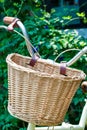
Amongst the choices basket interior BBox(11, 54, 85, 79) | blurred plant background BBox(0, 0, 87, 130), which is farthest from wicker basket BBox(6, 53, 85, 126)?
blurred plant background BBox(0, 0, 87, 130)

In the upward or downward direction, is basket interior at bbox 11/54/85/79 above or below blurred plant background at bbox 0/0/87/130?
above

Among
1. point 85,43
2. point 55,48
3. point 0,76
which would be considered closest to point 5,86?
point 0,76

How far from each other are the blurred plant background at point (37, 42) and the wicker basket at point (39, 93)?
1592 mm

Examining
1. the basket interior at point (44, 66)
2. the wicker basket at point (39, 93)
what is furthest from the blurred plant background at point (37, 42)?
the wicker basket at point (39, 93)

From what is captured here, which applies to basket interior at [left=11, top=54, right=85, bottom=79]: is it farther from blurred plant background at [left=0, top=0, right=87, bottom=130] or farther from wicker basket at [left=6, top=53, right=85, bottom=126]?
blurred plant background at [left=0, top=0, right=87, bottom=130]

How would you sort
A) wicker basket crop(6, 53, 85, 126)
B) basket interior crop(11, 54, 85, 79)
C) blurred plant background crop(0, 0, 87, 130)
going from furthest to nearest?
1. blurred plant background crop(0, 0, 87, 130)
2. basket interior crop(11, 54, 85, 79)
3. wicker basket crop(6, 53, 85, 126)

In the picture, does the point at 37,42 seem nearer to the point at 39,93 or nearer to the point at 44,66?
the point at 44,66

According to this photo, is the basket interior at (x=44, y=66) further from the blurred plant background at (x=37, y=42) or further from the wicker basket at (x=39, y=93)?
the blurred plant background at (x=37, y=42)

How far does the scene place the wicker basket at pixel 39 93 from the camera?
220 cm

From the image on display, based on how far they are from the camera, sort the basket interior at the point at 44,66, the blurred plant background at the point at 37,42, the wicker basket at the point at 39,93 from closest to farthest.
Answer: the wicker basket at the point at 39,93, the basket interior at the point at 44,66, the blurred plant background at the point at 37,42

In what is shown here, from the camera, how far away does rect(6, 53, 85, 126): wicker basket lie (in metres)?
2.20

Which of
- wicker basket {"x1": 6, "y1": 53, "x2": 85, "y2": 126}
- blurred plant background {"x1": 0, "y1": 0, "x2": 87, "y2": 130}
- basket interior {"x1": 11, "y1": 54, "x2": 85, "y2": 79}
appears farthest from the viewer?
blurred plant background {"x1": 0, "y1": 0, "x2": 87, "y2": 130}

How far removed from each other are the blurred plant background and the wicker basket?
1.59 metres

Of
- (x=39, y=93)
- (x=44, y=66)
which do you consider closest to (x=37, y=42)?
(x=44, y=66)
